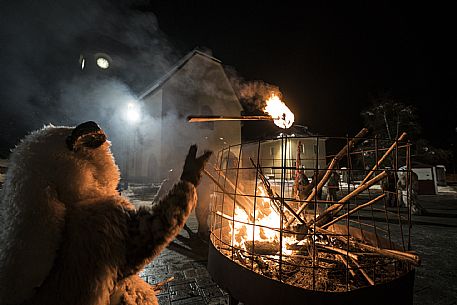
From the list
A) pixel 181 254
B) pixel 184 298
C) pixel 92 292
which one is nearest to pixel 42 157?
pixel 92 292

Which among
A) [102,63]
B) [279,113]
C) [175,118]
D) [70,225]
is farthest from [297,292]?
[102,63]

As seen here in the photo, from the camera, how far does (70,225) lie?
1.19 m

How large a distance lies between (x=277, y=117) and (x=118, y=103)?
67.2 feet

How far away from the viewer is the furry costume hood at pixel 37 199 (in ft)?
3.49

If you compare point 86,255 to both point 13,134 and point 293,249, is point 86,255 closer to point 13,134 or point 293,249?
point 293,249

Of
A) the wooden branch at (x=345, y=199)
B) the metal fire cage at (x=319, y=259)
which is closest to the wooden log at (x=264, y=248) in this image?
the metal fire cage at (x=319, y=259)

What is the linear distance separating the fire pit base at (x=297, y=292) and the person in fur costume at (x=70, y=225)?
130cm

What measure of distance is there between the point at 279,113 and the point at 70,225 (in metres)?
4.15

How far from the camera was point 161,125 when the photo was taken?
18922 mm

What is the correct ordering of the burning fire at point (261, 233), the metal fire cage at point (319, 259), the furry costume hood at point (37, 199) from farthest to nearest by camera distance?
the burning fire at point (261, 233)
the metal fire cage at point (319, 259)
the furry costume hood at point (37, 199)

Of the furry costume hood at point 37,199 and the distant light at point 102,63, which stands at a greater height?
the distant light at point 102,63

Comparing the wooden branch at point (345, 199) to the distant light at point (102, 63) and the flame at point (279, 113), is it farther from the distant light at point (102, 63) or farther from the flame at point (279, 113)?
the distant light at point (102, 63)

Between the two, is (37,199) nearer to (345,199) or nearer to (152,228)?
(152,228)

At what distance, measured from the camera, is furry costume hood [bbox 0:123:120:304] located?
106 centimetres
